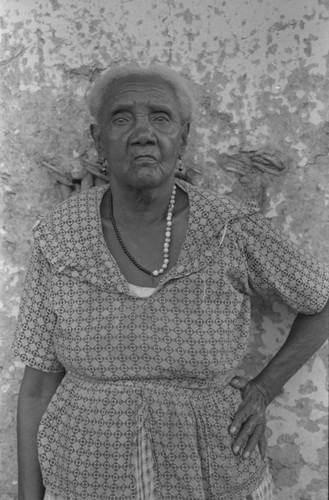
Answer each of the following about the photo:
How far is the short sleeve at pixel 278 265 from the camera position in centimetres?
192

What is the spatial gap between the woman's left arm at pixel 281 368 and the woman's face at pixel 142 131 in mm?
587

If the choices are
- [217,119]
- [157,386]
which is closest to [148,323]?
[157,386]

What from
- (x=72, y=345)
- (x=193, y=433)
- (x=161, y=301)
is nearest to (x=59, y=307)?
(x=72, y=345)

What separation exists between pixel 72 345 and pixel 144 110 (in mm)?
646

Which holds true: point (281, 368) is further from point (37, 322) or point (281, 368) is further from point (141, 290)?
point (37, 322)

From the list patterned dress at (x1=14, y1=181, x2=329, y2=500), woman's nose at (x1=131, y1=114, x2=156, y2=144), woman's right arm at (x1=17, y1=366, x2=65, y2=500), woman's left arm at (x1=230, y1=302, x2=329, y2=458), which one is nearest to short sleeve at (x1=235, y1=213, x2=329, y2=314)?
patterned dress at (x1=14, y1=181, x2=329, y2=500)

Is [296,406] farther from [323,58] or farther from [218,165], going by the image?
[323,58]

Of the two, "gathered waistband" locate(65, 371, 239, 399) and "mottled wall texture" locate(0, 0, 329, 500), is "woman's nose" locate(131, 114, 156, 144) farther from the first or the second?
"gathered waistband" locate(65, 371, 239, 399)

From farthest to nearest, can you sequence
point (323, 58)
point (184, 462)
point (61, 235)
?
point (323, 58) < point (61, 235) < point (184, 462)

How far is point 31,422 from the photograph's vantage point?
1.99 m

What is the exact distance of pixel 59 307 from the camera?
1.88 metres

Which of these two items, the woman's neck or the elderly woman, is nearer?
the elderly woman

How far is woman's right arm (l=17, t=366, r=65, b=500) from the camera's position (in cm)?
197

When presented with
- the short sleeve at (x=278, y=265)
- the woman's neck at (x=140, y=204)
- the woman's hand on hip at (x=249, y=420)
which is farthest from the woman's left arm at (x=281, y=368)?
the woman's neck at (x=140, y=204)
